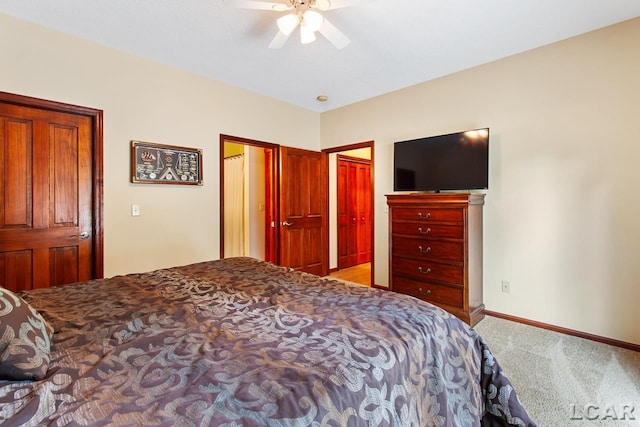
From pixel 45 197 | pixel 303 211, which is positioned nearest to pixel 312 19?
pixel 45 197

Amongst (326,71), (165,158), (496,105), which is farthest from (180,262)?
(496,105)

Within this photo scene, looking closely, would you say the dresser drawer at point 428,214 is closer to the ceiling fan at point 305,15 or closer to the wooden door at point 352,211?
the ceiling fan at point 305,15

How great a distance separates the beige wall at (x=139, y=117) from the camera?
2463mm

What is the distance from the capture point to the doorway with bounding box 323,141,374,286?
5.11 metres

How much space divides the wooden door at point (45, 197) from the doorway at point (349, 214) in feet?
10.3

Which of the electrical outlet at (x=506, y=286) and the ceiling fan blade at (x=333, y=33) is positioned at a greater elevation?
the ceiling fan blade at (x=333, y=33)

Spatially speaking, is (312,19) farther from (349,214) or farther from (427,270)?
(349,214)

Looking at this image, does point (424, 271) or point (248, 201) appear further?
point (248, 201)

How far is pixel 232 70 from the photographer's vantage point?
10.8 ft

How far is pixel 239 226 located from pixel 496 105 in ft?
13.0

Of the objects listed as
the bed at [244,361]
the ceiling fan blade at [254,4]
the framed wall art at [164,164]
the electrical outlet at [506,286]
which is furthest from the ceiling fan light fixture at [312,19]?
the electrical outlet at [506,286]

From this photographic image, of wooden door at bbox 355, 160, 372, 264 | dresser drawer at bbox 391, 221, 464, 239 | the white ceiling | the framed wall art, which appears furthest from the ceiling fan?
wooden door at bbox 355, 160, 372, 264

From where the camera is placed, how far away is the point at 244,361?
3.02 ft

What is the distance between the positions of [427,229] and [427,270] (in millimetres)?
424
